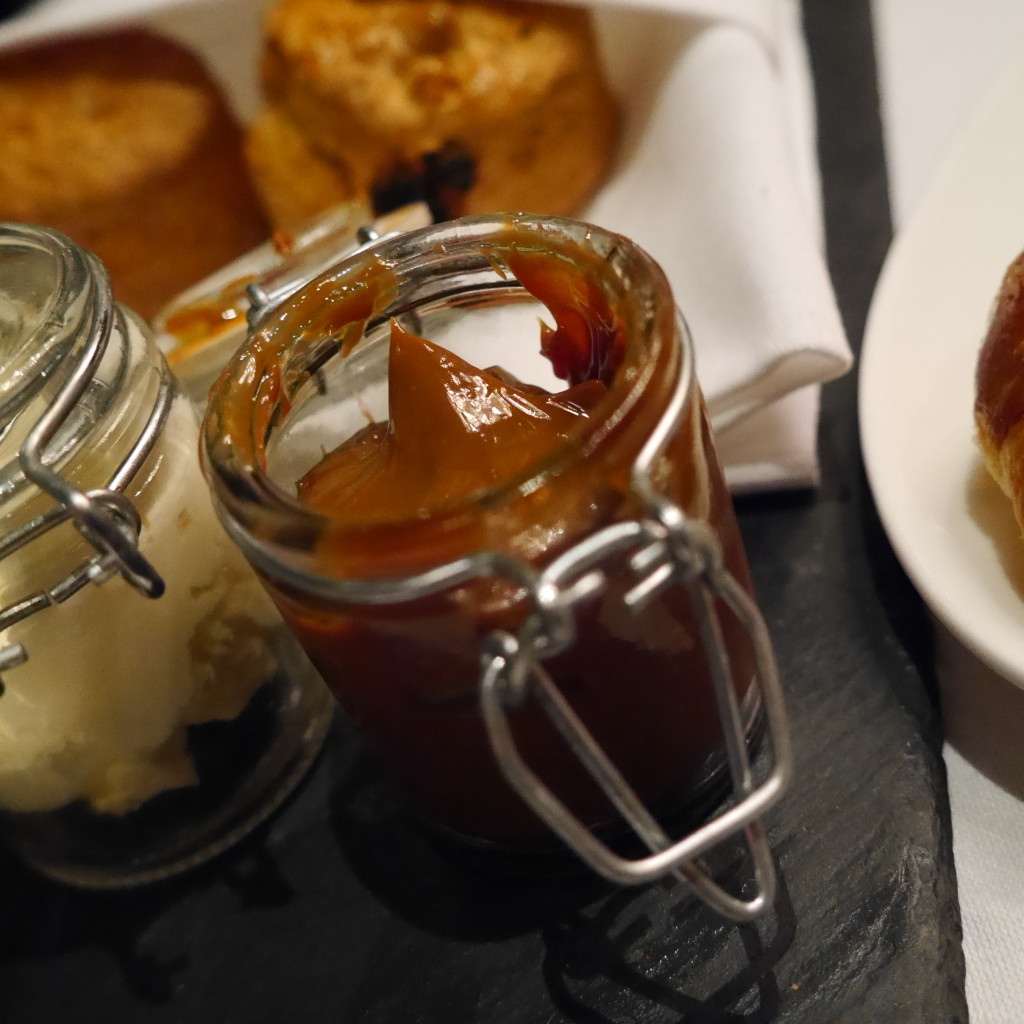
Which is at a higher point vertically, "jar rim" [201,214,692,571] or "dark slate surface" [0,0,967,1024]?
"jar rim" [201,214,692,571]

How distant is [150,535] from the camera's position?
0.46 meters

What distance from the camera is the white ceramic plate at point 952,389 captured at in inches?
19.3

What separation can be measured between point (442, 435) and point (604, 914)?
250mm

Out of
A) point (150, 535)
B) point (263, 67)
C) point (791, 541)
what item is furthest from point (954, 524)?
point (263, 67)

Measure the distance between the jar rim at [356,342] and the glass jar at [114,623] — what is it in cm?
6

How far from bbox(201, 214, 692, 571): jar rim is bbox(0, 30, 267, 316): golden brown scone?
0.43 m

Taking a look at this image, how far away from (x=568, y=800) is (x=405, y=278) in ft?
0.82

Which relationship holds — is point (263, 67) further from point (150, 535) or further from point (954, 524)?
point (954, 524)

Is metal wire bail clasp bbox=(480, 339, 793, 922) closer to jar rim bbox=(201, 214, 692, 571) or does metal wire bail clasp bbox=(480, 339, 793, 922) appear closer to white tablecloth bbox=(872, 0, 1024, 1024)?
jar rim bbox=(201, 214, 692, 571)

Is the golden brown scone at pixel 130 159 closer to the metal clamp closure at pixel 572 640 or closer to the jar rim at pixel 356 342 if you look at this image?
the jar rim at pixel 356 342

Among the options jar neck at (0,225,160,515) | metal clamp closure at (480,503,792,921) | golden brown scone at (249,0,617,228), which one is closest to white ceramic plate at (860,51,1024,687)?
metal clamp closure at (480,503,792,921)

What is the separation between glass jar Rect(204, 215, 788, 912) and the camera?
326 millimetres

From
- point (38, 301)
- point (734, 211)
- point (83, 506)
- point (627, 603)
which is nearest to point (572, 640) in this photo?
point (627, 603)

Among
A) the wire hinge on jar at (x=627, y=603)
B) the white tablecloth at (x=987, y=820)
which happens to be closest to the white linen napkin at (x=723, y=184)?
the white tablecloth at (x=987, y=820)
